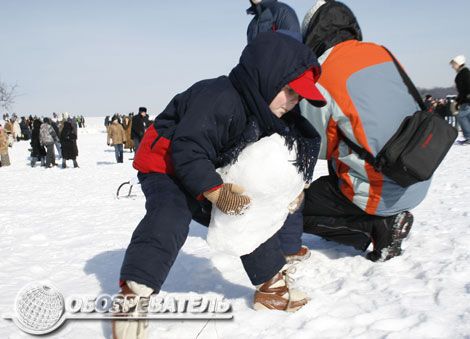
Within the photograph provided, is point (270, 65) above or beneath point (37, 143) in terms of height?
above

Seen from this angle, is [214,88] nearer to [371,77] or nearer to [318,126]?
[318,126]

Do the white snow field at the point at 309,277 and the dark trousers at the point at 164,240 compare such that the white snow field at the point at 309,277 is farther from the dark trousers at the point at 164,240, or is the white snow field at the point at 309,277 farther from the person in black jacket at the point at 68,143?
the person in black jacket at the point at 68,143

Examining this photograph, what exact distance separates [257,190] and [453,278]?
1142mm

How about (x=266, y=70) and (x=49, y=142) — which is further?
(x=49, y=142)

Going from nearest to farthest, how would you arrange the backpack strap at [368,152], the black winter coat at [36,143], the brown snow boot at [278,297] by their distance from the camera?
1. the brown snow boot at [278,297]
2. the backpack strap at [368,152]
3. the black winter coat at [36,143]

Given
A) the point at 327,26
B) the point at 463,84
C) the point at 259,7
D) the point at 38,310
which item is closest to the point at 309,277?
the point at 38,310

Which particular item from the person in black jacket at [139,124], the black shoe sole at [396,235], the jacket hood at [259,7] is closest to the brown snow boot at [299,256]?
the black shoe sole at [396,235]

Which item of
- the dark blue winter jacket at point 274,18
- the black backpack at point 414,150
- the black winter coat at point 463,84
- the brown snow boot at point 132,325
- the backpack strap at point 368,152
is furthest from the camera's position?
the black winter coat at point 463,84

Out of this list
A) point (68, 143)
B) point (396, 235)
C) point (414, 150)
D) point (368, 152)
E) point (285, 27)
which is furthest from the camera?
point (68, 143)

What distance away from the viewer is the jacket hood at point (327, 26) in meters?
2.48

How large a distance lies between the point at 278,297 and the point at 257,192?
1.82 feet

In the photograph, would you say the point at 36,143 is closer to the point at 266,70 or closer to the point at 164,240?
the point at 164,240

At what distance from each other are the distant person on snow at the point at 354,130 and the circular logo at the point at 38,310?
1.54m

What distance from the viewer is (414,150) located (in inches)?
82.2
